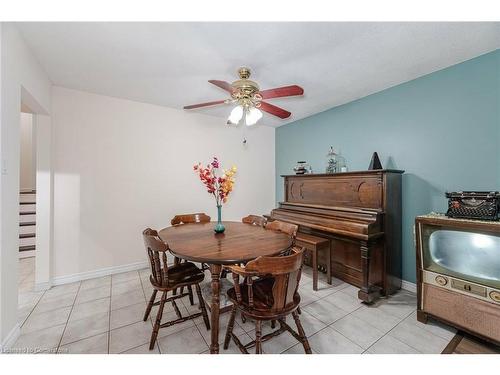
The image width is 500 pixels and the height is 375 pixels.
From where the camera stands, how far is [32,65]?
2.03 m

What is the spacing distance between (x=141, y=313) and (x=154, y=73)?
2.54m

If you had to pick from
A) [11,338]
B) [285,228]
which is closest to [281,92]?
[285,228]

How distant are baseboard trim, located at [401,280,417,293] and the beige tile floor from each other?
0.08 metres

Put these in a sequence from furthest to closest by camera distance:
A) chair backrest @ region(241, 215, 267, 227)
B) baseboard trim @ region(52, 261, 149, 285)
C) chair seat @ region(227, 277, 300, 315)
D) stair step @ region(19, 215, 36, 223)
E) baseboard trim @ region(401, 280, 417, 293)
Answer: stair step @ region(19, 215, 36, 223)
baseboard trim @ region(52, 261, 149, 285)
chair backrest @ region(241, 215, 267, 227)
baseboard trim @ region(401, 280, 417, 293)
chair seat @ region(227, 277, 300, 315)

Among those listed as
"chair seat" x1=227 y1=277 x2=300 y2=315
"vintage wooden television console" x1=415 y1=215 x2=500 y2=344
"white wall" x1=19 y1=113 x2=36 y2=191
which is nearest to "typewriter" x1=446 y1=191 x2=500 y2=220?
"vintage wooden television console" x1=415 y1=215 x2=500 y2=344

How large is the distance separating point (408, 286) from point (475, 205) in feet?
4.17

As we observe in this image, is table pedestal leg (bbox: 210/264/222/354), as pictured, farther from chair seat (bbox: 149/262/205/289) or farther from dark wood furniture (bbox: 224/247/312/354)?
chair seat (bbox: 149/262/205/289)

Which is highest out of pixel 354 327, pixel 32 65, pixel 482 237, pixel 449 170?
pixel 32 65

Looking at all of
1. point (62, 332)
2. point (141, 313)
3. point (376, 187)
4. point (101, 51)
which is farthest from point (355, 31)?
point (62, 332)

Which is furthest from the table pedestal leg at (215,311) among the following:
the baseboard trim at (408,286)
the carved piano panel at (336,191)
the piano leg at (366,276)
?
the baseboard trim at (408,286)

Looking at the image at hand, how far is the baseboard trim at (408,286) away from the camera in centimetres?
246

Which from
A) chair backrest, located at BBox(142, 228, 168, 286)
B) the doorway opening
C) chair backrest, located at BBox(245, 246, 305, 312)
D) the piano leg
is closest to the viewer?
chair backrest, located at BBox(245, 246, 305, 312)

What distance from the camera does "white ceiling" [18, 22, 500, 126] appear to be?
167cm

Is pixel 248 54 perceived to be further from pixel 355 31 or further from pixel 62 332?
pixel 62 332
